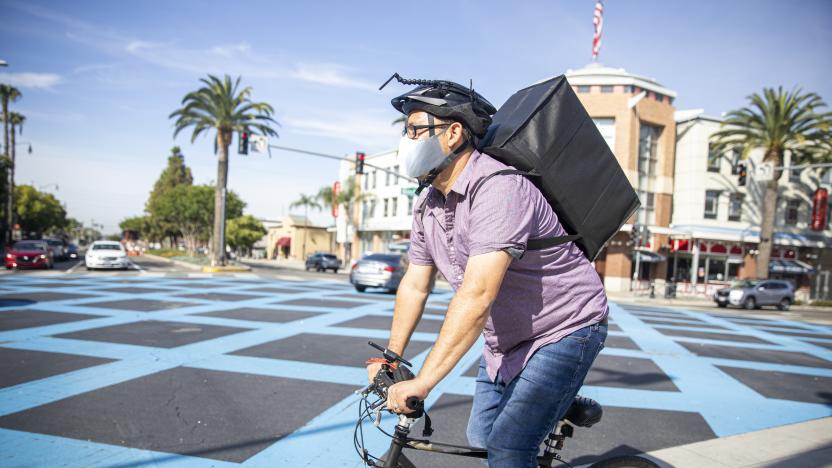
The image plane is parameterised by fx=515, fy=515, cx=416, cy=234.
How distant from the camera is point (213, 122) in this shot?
30.6 metres

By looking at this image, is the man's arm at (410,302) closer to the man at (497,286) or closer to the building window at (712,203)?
the man at (497,286)

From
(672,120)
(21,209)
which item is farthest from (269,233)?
(672,120)

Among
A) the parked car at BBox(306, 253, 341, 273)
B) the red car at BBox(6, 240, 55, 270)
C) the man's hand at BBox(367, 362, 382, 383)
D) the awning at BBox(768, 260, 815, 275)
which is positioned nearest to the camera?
the man's hand at BBox(367, 362, 382, 383)

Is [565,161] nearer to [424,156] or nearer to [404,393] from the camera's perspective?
[424,156]

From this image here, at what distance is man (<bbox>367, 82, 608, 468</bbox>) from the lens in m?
1.81

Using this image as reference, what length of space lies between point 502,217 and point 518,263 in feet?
0.82

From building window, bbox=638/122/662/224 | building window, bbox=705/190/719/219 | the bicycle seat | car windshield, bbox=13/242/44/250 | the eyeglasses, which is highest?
building window, bbox=638/122/662/224

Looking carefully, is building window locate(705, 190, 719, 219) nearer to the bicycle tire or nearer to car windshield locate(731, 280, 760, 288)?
car windshield locate(731, 280, 760, 288)

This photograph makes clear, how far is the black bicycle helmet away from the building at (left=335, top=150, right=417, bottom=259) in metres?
43.6

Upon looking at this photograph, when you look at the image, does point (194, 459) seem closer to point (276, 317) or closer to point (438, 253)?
point (438, 253)

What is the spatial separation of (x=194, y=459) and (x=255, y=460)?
1.28 ft

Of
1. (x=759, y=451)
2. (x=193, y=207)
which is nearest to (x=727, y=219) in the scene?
(x=759, y=451)

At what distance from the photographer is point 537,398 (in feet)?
6.27

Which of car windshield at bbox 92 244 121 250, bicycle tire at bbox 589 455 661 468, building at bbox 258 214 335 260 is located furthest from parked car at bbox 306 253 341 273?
bicycle tire at bbox 589 455 661 468
